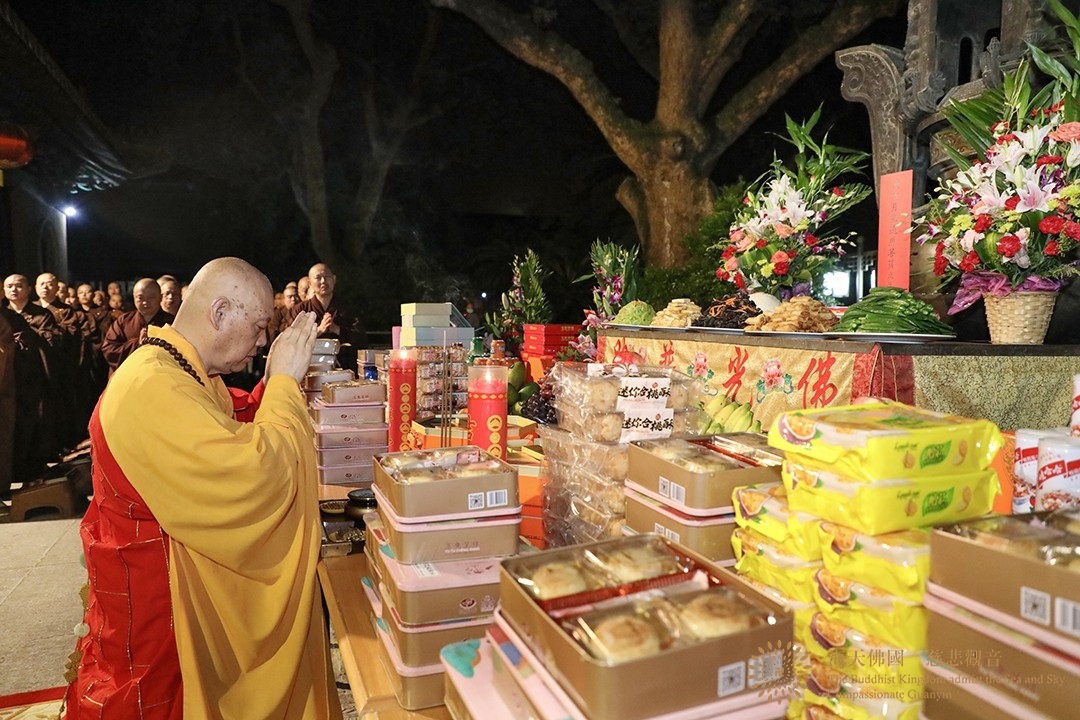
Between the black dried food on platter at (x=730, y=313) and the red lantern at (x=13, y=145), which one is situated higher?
the red lantern at (x=13, y=145)

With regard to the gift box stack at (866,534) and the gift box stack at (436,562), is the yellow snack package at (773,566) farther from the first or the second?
the gift box stack at (436,562)

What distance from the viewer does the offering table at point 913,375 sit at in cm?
190

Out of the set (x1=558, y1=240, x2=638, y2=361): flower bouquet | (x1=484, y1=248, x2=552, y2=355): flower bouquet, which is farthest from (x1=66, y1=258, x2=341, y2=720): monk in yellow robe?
(x1=484, y1=248, x2=552, y2=355): flower bouquet

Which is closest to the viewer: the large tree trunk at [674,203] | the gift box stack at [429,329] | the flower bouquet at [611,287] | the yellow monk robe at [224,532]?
the yellow monk robe at [224,532]

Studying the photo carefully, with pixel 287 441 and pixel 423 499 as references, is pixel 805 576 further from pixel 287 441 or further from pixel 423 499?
pixel 287 441

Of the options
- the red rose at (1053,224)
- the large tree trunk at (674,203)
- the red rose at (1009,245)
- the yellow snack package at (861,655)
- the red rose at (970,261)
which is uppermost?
the large tree trunk at (674,203)

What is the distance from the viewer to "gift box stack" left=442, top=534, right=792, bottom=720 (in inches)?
29.2

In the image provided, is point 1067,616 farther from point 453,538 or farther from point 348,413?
point 348,413

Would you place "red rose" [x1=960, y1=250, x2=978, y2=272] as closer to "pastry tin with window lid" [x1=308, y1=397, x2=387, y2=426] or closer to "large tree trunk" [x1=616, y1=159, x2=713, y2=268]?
"pastry tin with window lid" [x1=308, y1=397, x2=387, y2=426]

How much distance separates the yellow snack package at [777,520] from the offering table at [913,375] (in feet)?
2.87

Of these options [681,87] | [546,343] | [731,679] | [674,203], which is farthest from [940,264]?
[681,87]

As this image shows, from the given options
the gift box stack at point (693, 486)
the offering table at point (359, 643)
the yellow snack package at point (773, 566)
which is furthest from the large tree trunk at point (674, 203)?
the yellow snack package at point (773, 566)

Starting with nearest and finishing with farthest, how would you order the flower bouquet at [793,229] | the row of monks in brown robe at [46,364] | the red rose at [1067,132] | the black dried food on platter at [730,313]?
the red rose at [1067,132], the black dried food on platter at [730,313], the flower bouquet at [793,229], the row of monks in brown robe at [46,364]

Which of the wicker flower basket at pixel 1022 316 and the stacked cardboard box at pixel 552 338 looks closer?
the wicker flower basket at pixel 1022 316
